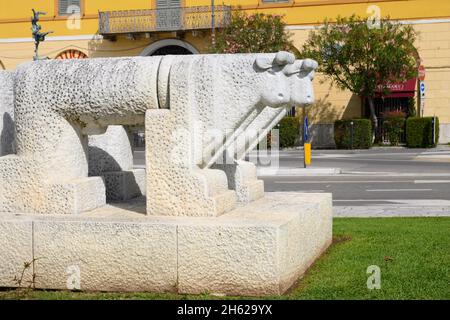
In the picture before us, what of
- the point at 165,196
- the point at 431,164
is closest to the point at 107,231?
the point at 165,196

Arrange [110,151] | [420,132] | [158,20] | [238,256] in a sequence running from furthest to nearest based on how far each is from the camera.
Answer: [158,20] < [420,132] < [110,151] < [238,256]

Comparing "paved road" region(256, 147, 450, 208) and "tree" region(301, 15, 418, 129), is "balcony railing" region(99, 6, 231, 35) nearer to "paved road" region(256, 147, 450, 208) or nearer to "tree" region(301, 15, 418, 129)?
"tree" region(301, 15, 418, 129)

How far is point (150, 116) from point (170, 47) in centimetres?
3112

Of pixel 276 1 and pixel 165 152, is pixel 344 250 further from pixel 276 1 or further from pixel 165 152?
pixel 276 1

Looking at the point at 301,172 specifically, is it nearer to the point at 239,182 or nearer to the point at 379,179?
the point at 379,179

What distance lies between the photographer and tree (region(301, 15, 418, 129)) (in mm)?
29516

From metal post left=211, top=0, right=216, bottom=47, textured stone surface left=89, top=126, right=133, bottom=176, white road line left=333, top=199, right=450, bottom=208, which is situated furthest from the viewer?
metal post left=211, top=0, right=216, bottom=47

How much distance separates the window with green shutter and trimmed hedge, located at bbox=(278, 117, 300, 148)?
41.6ft

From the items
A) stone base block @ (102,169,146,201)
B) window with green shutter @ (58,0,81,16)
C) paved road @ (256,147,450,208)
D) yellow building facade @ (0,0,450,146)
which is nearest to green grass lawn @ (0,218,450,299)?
stone base block @ (102,169,146,201)

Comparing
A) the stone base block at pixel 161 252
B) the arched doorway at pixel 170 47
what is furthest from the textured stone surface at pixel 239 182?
the arched doorway at pixel 170 47

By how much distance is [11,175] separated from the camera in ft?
21.1

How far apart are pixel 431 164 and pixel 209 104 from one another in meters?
16.7

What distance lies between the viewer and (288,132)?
104 ft

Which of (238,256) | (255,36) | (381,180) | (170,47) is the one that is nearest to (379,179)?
(381,180)
